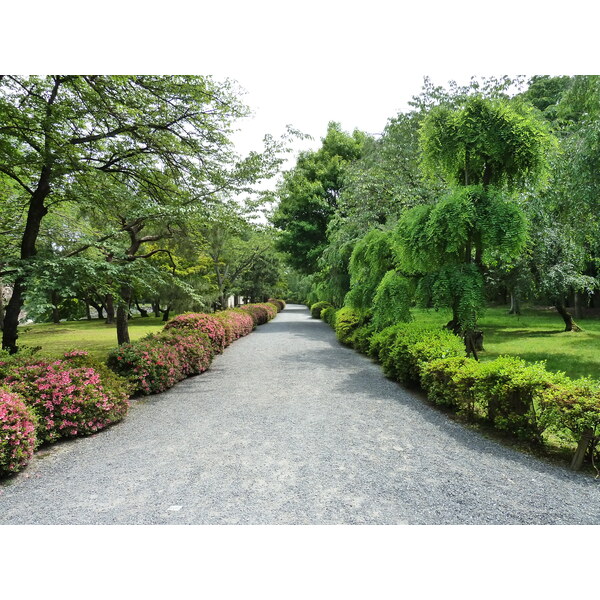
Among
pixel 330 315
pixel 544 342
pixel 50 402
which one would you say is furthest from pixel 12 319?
pixel 330 315

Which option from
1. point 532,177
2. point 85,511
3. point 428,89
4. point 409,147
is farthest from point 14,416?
point 428,89

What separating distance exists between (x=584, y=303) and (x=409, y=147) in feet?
68.1

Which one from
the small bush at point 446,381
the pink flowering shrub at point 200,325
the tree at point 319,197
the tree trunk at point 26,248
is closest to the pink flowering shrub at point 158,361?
the pink flowering shrub at point 200,325

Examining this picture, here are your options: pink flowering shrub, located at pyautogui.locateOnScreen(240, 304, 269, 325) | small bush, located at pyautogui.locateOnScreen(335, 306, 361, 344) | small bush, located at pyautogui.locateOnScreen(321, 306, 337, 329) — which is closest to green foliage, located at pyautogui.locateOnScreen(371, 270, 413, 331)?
small bush, located at pyautogui.locateOnScreen(335, 306, 361, 344)

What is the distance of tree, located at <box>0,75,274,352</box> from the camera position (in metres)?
6.09

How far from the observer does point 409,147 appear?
1055cm

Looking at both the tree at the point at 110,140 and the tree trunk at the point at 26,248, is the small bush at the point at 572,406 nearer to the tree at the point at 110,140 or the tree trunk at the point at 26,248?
the tree at the point at 110,140

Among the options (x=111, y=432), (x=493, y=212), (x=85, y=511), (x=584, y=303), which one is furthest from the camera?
(x=584, y=303)

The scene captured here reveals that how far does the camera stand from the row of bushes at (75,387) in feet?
11.7

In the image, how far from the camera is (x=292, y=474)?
3438 millimetres

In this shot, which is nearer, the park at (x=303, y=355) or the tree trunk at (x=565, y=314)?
the park at (x=303, y=355)

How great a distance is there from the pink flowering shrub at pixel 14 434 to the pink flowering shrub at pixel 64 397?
0.44m

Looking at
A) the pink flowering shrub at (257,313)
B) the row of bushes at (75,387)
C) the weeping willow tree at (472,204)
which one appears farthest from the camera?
the pink flowering shrub at (257,313)

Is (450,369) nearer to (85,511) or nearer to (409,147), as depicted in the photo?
(85,511)
